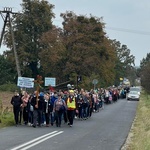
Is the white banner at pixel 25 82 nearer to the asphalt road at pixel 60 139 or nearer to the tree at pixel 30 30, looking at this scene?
the asphalt road at pixel 60 139

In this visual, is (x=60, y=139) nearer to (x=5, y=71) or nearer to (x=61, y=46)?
(x=61, y=46)

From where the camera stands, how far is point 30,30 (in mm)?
67062

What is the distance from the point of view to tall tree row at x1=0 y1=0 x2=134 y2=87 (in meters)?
58.2

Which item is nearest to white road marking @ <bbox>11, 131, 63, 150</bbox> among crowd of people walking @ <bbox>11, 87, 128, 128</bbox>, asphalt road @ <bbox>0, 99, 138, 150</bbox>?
asphalt road @ <bbox>0, 99, 138, 150</bbox>

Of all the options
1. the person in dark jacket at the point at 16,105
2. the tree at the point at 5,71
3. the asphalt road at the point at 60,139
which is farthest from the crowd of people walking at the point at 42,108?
the tree at the point at 5,71

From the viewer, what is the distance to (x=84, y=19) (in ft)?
201

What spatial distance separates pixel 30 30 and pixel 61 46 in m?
10.1

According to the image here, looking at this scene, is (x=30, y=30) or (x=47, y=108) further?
(x=30, y=30)

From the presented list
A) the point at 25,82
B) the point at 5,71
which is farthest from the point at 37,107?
the point at 5,71

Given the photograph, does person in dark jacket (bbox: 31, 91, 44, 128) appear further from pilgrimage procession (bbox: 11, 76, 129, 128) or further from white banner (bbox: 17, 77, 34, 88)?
white banner (bbox: 17, 77, 34, 88)

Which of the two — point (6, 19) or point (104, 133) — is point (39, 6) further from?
point (104, 133)

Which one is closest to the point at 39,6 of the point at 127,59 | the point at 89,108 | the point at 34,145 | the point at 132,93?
the point at 132,93

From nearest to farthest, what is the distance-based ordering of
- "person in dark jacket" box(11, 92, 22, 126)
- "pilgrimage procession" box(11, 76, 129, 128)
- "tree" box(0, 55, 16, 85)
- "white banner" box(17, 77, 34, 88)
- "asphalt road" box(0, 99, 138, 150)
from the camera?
"asphalt road" box(0, 99, 138, 150), "person in dark jacket" box(11, 92, 22, 126), "pilgrimage procession" box(11, 76, 129, 128), "white banner" box(17, 77, 34, 88), "tree" box(0, 55, 16, 85)

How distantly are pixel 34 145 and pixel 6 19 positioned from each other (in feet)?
108
